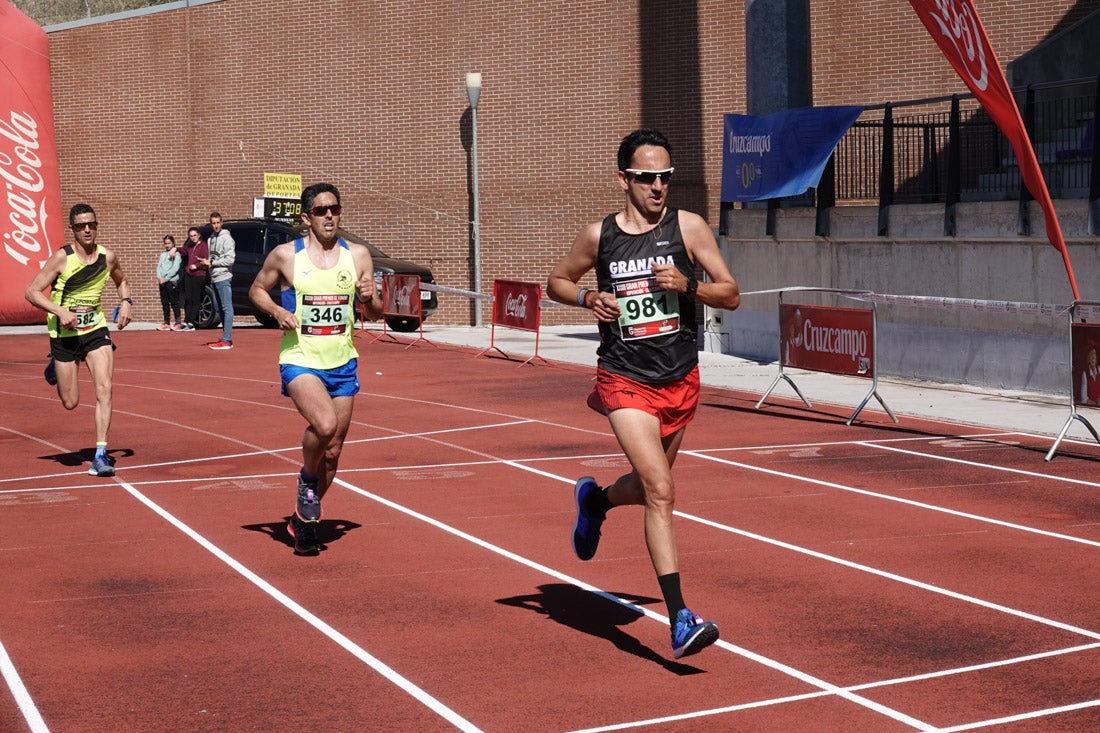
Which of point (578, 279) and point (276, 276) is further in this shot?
point (276, 276)

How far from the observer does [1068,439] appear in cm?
1373

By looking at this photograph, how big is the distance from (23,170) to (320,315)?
83.5ft

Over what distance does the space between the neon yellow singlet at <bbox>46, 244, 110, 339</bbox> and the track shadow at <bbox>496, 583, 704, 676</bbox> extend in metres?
5.94

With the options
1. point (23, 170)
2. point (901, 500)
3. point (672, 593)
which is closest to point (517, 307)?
point (23, 170)

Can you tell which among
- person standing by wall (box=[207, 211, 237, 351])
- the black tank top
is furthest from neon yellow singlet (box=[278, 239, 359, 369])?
person standing by wall (box=[207, 211, 237, 351])

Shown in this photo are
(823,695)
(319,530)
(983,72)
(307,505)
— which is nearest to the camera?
(823,695)

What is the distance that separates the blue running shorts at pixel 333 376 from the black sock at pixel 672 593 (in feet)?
10.8

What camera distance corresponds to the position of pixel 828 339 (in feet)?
52.3

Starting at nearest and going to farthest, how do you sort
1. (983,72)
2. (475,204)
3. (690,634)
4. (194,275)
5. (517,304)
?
1. (690,634)
2. (983,72)
3. (517,304)
4. (194,275)
5. (475,204)

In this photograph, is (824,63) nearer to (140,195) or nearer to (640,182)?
(140,195)

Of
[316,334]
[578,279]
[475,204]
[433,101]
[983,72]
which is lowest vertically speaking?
[316,334]

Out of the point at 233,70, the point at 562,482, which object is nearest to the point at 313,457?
the point at 562,482

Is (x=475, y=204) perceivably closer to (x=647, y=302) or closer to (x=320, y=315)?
(x=320, y=315)

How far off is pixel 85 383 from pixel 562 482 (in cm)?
1100
